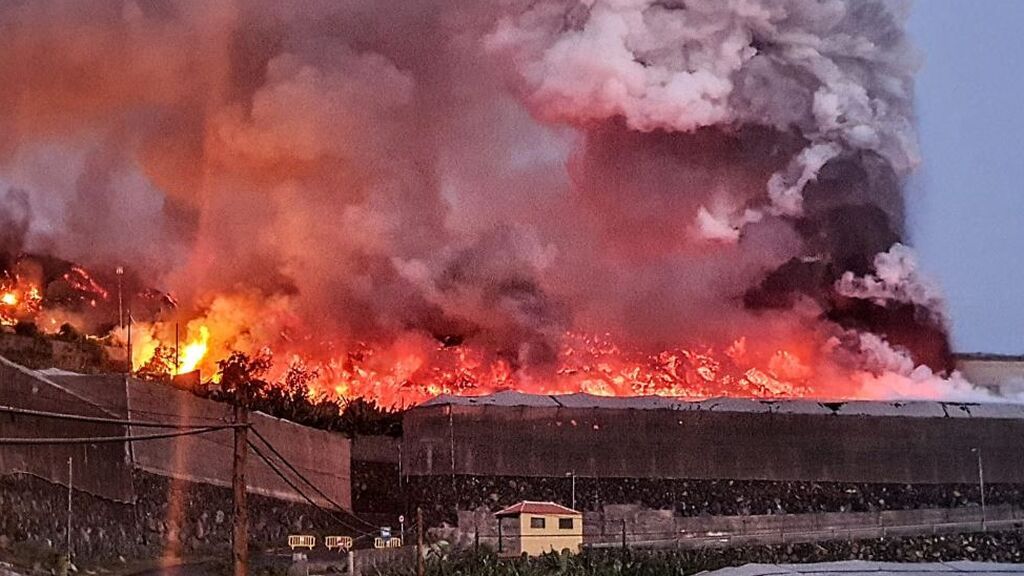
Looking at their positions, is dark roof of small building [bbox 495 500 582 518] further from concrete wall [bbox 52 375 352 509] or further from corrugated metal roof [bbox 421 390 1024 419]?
concrete wall [bbox 52 375 352 509]

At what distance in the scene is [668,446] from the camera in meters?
32.3

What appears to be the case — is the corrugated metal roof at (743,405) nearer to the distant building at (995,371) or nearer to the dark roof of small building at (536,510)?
the dark roof of small building at (536,510)

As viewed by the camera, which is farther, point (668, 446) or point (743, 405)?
point (743, 405)

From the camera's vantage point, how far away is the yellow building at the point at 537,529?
28.8m

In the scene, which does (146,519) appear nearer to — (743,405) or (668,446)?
(668,446)

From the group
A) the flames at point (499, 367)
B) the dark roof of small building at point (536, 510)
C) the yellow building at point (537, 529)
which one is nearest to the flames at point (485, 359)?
the flames at point (499, 367)

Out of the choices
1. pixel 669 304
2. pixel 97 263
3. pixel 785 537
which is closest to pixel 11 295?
pixel 97 263

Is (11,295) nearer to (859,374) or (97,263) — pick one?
(97,263)

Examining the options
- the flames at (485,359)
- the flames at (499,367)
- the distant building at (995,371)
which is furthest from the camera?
the distant building at (995,371)

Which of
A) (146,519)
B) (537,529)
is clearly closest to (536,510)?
(537,529)

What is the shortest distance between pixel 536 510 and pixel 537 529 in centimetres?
47

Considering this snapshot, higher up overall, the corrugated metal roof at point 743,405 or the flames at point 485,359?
the flames at point 485,359

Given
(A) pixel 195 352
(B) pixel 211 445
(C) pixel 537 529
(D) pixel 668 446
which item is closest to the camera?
(B) pixel 211 445

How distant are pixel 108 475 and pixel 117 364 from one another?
10537 mm
